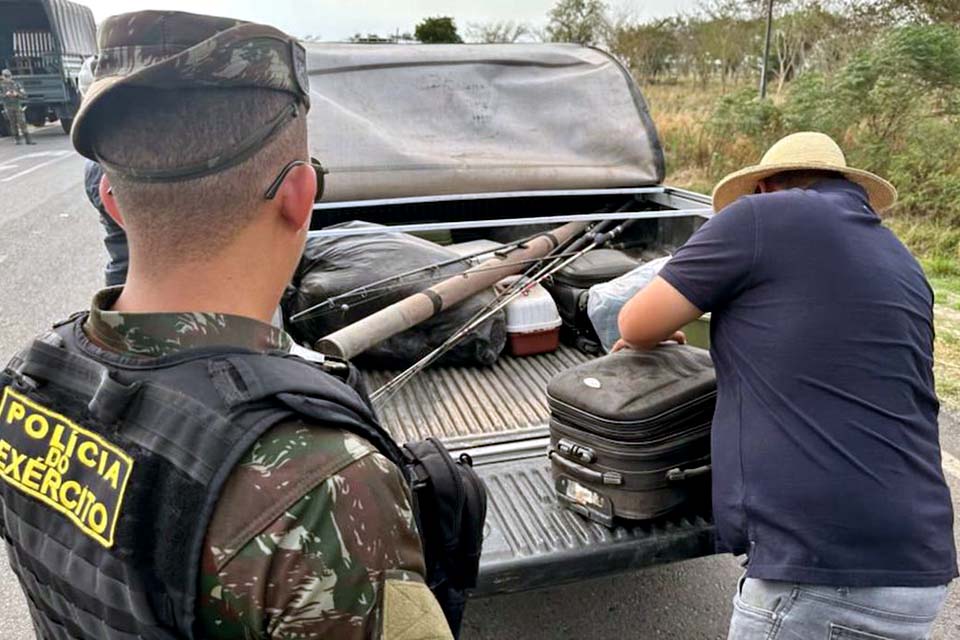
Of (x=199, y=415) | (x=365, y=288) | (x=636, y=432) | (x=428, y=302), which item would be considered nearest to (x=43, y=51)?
(x=365, y=288)

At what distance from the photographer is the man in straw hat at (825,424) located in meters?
1.76

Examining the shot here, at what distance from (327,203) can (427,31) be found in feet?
102

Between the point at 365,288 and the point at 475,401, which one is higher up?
the point at 365,288

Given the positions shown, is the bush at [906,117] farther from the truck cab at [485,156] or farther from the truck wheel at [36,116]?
the truck wheel at [36,116]

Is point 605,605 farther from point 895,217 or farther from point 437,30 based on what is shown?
point 437,30

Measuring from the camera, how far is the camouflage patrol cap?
1000 mm

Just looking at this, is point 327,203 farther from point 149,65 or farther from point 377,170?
point 149,65

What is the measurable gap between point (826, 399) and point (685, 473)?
21.9 inches

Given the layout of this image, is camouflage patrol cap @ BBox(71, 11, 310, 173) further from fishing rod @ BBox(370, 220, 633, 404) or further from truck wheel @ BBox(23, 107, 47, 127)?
truck wheel @ BBox(23, 107, 47, 127)

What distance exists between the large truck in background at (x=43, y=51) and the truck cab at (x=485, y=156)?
58.8 feet

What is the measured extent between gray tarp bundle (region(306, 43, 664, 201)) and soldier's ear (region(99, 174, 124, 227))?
2.72 m

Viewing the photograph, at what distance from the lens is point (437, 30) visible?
32.8 m

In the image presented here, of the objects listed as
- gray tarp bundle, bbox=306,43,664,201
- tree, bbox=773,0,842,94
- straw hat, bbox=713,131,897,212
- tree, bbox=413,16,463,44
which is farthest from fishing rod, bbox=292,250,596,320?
tree, bbox=413,16,463,44

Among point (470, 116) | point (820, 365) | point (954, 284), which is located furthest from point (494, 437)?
point (954, 284)
